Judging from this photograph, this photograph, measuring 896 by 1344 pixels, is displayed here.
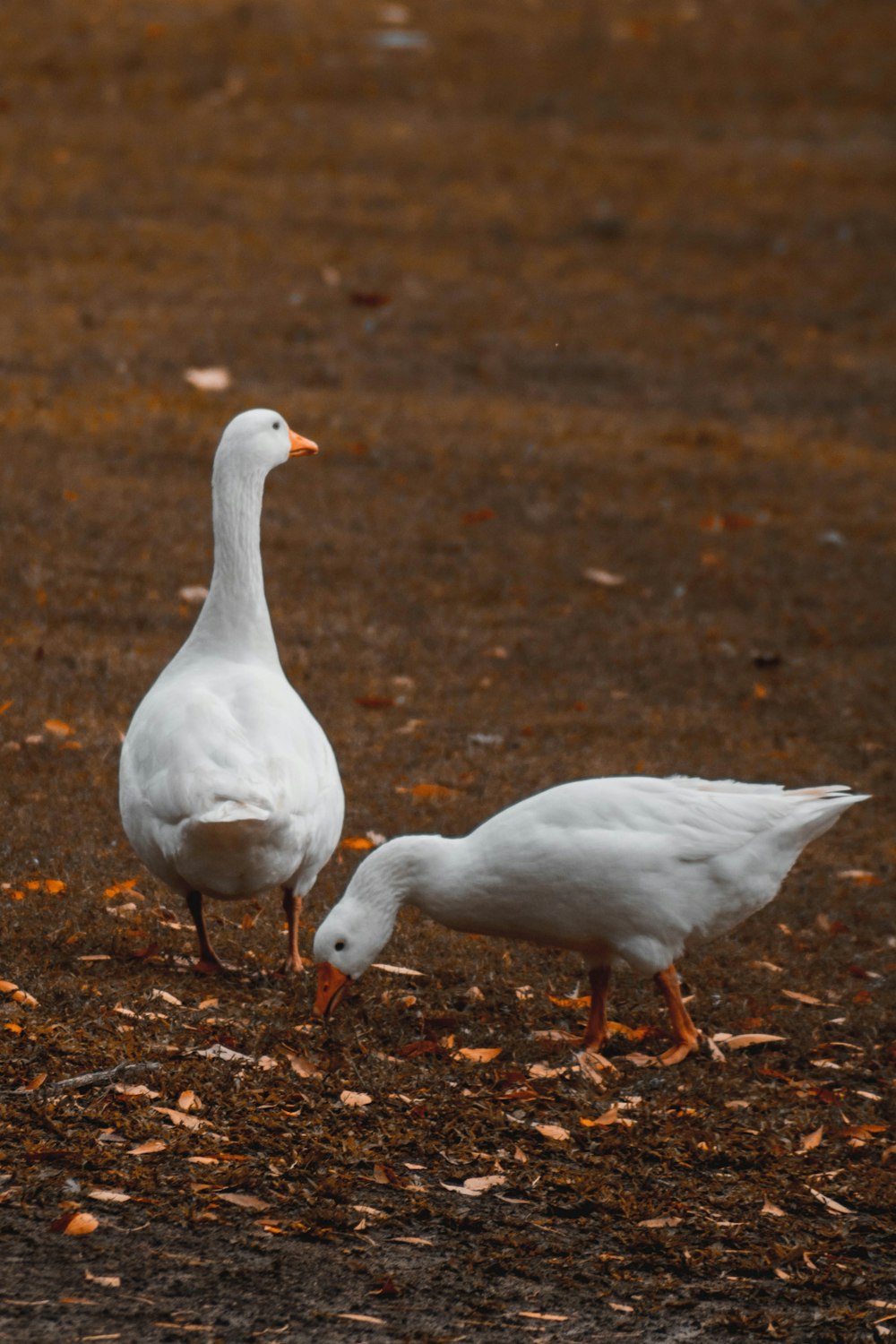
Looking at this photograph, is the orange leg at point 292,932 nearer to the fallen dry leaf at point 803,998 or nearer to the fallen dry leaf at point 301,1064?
the fallen dry leaf at point 301,1064

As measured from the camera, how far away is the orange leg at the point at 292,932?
536cm

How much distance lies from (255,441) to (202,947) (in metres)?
1.99

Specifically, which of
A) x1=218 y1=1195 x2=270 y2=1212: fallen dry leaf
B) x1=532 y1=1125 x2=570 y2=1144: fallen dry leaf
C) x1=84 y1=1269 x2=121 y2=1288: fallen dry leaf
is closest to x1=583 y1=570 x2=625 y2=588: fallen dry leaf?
x1=532 y1=1125 x2=570 y2=1144: fallen dry leaf

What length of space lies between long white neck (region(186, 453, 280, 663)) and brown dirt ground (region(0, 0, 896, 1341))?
3.48 feet

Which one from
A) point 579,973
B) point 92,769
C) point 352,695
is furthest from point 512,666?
point 579,973

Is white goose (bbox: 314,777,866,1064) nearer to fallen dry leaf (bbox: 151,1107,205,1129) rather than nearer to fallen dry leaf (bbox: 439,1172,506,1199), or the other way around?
fallen dry leaf (bbox: 151,1107,205,1129)

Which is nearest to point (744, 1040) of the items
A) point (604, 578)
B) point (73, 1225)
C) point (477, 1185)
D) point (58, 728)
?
point (477, 1185)

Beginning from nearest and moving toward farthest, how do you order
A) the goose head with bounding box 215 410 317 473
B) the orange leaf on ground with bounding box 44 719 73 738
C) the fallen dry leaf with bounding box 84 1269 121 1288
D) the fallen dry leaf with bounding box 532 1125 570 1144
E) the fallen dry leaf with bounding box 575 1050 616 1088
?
the fallen dry leaf with bounding box 84 1269 121 1288, the fallen dry leaf with bounding box 532 1125 570 1144, the fallen dry leaf with bounding box 575 1050 616 1088, the goose head with bounding box 215 410 317 473, the orange leaf on ground with bounding box 44 719 73 738

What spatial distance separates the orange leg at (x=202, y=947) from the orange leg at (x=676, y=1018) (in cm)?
147

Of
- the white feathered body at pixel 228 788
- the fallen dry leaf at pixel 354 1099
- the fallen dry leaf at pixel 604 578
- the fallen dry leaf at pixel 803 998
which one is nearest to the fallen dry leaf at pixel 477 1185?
the fallen dry leaf at pixel 354 1099

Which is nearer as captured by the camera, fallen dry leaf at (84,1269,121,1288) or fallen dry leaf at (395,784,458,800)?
fallen dry leaf at (84,1269,121,1288)

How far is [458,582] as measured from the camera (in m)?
10.8

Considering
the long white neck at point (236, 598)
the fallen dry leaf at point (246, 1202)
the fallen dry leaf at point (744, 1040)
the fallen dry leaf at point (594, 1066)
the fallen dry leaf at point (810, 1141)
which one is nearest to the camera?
the fallen dry leaf at point (246, 1202)

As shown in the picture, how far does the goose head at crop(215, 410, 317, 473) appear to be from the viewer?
6051 mm
